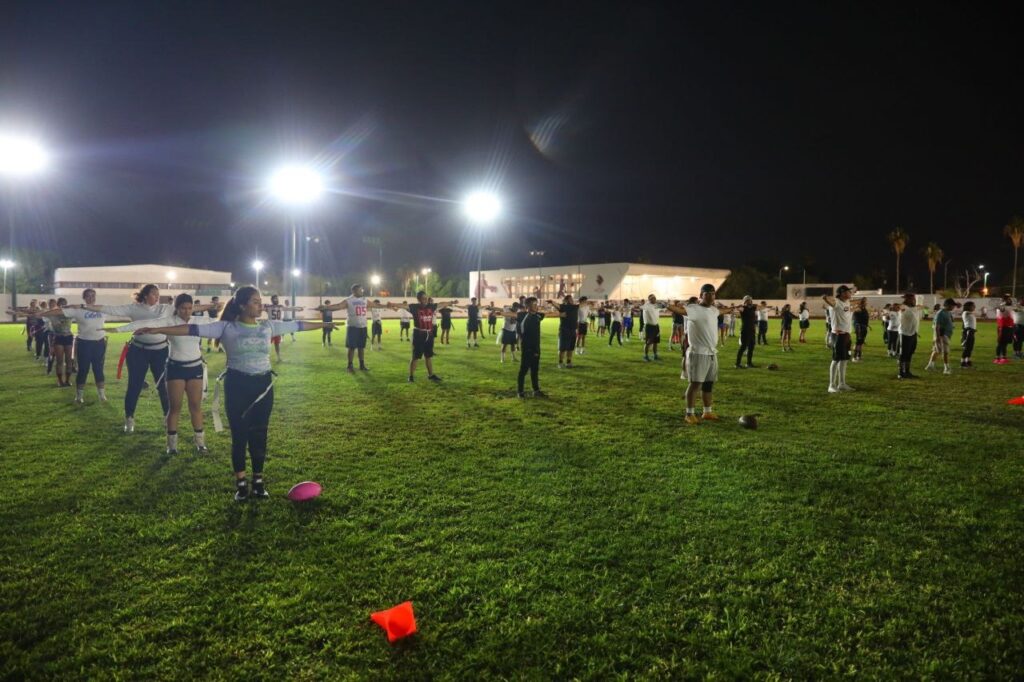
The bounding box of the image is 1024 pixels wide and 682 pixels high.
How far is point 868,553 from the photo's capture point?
14.6ft

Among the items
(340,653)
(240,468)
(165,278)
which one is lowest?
(340,653)

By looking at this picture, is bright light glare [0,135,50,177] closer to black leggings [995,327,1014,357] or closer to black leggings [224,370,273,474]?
black leggings [224,370,273,474]

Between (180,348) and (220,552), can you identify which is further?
(180,348)

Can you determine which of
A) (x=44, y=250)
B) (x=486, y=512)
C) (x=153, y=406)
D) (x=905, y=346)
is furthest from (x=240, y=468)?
(x=44, y=250)

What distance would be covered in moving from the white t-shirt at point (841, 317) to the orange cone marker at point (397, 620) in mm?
11169

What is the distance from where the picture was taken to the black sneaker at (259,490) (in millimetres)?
5652

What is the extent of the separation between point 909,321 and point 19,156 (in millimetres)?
34334

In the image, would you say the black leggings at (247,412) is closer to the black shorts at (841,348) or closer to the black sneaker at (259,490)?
the black sneaker at (259,490)

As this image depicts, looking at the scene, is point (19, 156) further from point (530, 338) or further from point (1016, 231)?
point (1016, 231)

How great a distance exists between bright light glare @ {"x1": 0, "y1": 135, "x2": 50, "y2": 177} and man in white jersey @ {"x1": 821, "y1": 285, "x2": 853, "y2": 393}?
3205cm

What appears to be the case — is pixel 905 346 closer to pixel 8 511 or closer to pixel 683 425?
pixel 683 425

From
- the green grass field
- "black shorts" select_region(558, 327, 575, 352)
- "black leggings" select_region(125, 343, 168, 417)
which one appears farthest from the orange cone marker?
"black shorts" select_region(558, 327, 575, 352)

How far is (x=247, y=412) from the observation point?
5.40 metres

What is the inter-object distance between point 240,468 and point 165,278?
3285 inches
